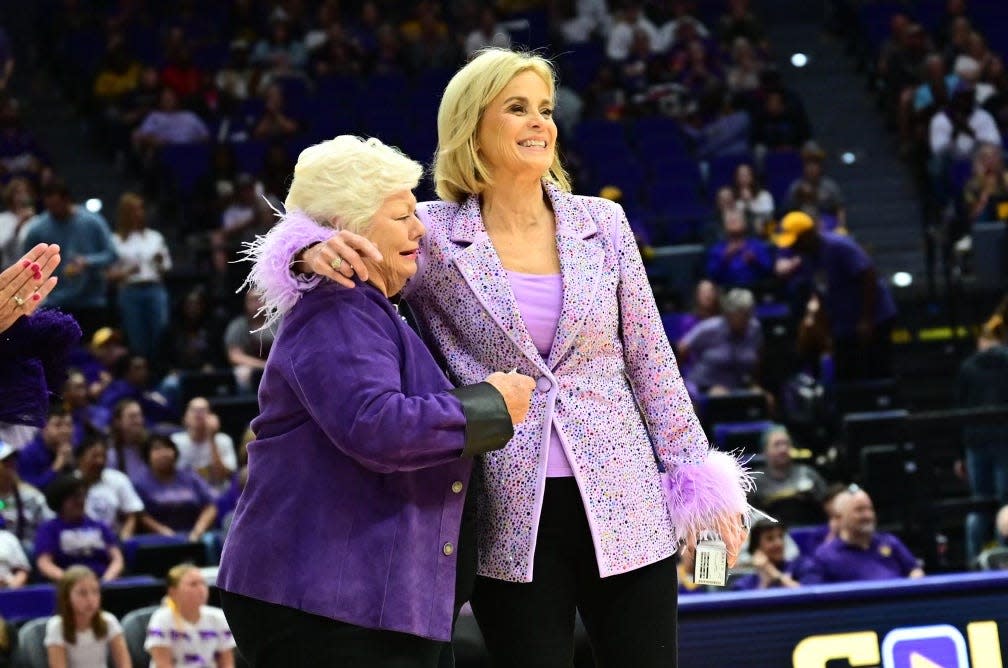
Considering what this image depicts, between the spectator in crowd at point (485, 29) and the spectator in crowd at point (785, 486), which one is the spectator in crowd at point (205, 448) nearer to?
the spectator in crowd at point (785, 486)

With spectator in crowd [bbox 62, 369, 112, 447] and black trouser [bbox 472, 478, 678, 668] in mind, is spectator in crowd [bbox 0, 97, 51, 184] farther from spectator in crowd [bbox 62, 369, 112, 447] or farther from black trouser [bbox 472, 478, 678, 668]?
black trouser [bbox 472, 478, 678, 668]

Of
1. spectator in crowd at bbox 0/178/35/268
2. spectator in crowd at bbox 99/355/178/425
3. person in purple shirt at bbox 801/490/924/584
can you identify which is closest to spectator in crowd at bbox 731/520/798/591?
person in purple shirt at bbox 801/490/924/584

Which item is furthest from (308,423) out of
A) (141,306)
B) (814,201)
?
(814,201)

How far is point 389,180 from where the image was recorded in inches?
108

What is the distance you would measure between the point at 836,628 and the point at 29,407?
8.30ft

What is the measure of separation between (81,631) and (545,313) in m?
4.02

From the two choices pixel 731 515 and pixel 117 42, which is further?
pixel 117 42

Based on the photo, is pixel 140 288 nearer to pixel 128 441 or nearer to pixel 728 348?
pixel 128 441

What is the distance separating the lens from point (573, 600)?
9.48 ft

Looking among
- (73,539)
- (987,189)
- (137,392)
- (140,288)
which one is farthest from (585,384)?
(987,189)

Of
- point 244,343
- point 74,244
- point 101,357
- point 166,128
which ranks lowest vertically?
point 101,357

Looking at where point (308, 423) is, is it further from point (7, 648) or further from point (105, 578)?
point (105, 578)

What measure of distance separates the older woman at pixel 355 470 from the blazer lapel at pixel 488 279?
0.16 m

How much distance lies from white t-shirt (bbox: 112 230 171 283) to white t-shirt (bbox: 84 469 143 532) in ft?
8.05
